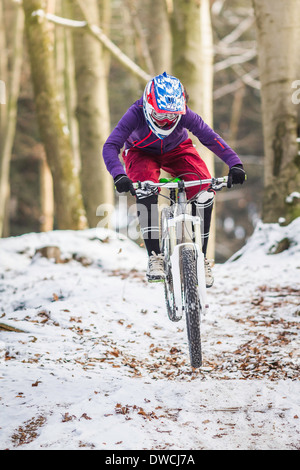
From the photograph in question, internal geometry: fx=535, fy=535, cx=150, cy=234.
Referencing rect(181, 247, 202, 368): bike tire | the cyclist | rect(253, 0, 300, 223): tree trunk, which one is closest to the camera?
rect(181, 247, 202, 368): bike tire

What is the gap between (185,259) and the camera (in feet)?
14.1

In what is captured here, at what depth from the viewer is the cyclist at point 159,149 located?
446 centimetres

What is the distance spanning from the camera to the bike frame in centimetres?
430

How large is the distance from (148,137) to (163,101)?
0.51 m

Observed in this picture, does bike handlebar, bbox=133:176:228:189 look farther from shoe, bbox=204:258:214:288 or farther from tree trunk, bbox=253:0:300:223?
tree trunk, bbox=253:0:300:223

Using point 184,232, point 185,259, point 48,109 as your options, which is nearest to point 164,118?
point 184,232

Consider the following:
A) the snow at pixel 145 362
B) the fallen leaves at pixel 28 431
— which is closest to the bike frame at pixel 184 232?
the snow at pixel 145 362

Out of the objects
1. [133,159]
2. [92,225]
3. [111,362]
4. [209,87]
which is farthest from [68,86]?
[111,362]

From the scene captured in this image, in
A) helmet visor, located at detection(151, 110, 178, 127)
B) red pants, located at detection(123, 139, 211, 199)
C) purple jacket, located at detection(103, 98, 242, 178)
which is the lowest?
red pants, located at detection(123, 139, 211, 199)

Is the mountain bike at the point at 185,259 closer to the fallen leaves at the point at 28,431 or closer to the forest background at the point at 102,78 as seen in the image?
the fallen leaves at the point at 28,431

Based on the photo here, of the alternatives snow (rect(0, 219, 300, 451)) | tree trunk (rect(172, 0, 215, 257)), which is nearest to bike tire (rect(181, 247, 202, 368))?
snow (rect(0, 219, 300, 451))

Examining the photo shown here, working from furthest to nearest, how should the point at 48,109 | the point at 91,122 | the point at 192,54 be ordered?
the point at 91,122, the point at 48,109, the point at 192,54

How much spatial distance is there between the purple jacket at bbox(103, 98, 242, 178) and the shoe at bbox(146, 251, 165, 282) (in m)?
0.92

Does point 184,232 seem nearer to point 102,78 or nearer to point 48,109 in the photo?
point 48,109
